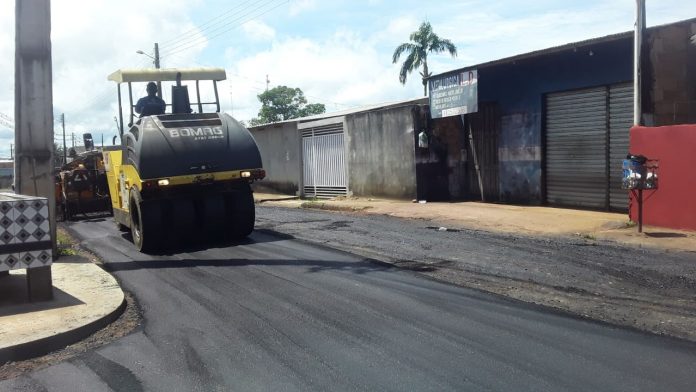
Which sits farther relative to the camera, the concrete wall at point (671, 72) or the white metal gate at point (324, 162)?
the white metal gate at point (324, 162)

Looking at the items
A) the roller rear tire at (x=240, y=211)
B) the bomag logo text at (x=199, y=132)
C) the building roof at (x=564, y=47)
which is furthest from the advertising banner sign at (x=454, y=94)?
the bomag logo text at (x=199, y=132)

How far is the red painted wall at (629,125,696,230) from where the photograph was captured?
35.0ft

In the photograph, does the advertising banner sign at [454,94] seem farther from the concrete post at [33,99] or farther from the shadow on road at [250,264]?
the concrete post at [33,99]

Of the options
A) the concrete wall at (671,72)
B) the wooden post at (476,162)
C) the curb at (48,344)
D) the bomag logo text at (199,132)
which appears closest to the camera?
the curb at (48,344)

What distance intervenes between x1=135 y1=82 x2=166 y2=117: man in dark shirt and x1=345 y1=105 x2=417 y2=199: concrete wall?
8300 mm

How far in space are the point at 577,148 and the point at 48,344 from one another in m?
12.6

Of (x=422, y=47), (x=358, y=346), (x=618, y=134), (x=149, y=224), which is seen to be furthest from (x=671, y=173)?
(x=422, y=47)

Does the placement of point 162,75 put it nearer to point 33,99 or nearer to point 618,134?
point 33,99

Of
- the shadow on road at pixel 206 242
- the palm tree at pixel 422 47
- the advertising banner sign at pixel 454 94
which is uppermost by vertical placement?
the palm tree at pixel 422 47

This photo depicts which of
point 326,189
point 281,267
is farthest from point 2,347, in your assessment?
point 326,189

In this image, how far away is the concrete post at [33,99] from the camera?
9.16m

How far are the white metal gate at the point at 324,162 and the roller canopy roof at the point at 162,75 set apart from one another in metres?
9.57

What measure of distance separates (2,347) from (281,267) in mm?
3981

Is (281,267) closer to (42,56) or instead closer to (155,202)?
(155,202)
